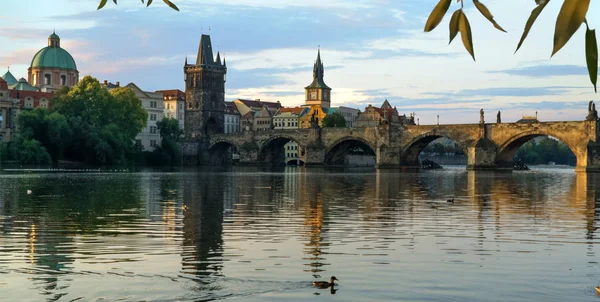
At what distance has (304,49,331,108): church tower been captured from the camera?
187875mm

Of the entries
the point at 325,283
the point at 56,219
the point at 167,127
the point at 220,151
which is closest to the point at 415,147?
the point at 167,127

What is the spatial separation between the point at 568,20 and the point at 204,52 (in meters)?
126

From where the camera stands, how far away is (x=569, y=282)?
1132cm

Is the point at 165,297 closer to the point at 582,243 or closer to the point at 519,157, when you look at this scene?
the point at 582,243

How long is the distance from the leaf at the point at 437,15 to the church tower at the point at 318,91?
183 meters

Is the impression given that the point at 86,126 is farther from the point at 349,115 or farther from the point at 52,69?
the point at 349,115

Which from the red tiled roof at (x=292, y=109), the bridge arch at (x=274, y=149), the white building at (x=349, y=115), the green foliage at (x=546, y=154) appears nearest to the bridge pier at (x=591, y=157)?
the bridge arch at (x=274, y=149)

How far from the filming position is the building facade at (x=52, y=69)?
140m

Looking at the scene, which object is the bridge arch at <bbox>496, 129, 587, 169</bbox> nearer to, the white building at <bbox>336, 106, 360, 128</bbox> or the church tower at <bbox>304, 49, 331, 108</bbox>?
the white building at <bbox>336, 106, 360, 128</bbox>

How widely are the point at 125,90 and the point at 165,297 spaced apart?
89.0 meters

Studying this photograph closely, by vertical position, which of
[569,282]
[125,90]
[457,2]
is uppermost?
[125,90]

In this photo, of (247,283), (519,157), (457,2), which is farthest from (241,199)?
(519,157)

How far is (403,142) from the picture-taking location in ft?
311

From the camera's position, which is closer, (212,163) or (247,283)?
(247,283)
